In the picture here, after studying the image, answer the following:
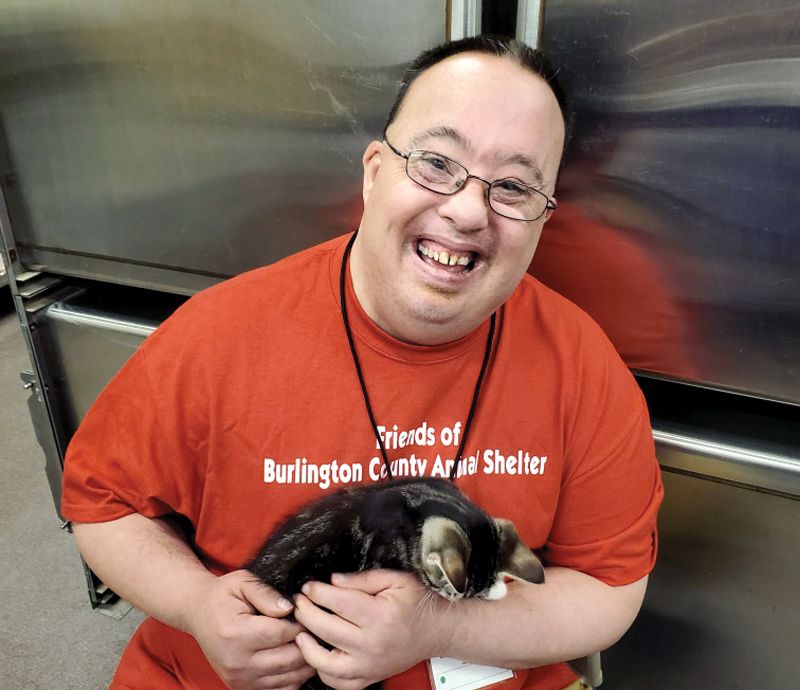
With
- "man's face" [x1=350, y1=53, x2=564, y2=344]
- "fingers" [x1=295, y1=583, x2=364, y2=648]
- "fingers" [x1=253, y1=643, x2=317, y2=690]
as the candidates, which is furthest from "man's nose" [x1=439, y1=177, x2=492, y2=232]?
"fingers" [x1=253, y1=643, x2=317, y2=690]

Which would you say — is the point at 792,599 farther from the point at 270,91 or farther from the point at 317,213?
the point at 270,91

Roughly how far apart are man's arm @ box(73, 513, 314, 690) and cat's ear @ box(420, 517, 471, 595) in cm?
22

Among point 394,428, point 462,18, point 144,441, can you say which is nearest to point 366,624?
point 394,428

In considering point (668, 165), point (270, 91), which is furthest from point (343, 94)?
point (668, 165)

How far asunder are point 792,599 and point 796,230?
691 mm

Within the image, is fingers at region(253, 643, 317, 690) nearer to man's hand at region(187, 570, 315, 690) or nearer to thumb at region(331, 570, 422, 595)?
man's hand at region(187, 570, 315, 690)

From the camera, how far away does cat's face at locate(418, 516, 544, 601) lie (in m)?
0.83

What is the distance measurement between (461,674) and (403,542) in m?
0.27

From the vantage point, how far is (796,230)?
1.01 metres

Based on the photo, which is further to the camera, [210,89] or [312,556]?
[210,89]

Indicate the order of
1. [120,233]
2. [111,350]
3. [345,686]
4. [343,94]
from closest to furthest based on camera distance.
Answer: [345,686]
[343,94]
[120,233]
[111,350]

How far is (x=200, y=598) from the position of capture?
3.06 feet

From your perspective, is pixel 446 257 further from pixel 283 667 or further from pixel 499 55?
pixel 283 667

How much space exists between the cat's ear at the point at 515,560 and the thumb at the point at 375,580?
0.43 feet
